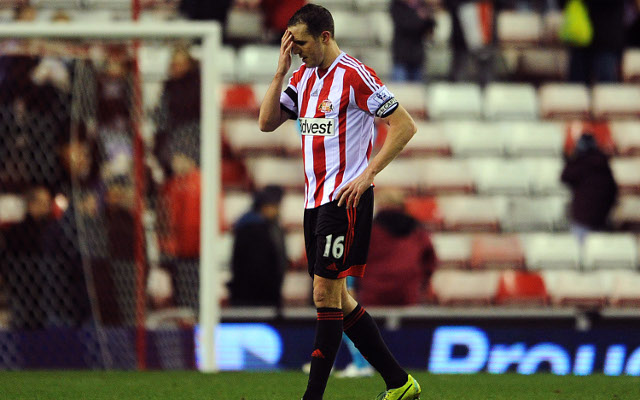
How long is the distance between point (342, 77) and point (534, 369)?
12.2 ft

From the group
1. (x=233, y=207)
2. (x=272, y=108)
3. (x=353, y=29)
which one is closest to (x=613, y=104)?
(x=353, y=29)

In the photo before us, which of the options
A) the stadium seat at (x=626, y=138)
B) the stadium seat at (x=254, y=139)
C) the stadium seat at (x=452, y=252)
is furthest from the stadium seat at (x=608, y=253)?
the stadium seat at (x=254, y=139)

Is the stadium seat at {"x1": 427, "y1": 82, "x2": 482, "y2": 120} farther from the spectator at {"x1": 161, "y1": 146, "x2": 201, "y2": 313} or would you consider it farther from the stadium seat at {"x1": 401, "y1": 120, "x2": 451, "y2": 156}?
the spectator at {"x1": 161, "y1": 146, "x2": 201, "y2": 313}

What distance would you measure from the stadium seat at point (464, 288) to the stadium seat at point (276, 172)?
157cm

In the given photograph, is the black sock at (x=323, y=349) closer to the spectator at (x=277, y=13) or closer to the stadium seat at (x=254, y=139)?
the stadium seat at (x=254, y=139)

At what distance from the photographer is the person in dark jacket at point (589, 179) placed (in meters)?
9.59

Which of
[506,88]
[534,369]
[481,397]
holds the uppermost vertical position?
[506,88]

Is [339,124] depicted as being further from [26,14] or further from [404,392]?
[26,14]

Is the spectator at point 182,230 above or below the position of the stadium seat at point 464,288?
above

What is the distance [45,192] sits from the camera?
26.6 ft

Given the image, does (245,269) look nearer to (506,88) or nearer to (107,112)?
(107,112)

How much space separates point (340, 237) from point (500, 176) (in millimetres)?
6140

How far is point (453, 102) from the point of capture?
1093 cm

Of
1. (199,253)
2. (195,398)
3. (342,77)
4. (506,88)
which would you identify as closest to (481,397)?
(195,398)
